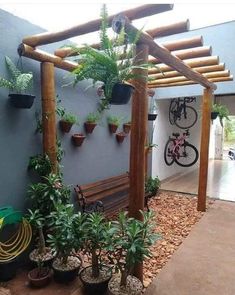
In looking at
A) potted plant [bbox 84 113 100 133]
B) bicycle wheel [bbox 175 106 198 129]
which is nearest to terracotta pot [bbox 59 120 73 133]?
potted plant [bbox 84 113 100 133]

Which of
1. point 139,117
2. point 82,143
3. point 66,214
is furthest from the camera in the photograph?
point 82,143

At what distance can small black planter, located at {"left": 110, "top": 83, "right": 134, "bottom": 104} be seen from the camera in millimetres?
1897

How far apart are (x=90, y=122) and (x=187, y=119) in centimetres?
494

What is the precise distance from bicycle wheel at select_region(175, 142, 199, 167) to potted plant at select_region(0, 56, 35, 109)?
5.44 metres

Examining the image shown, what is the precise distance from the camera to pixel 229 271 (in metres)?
2.64

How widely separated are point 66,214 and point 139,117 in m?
1.17

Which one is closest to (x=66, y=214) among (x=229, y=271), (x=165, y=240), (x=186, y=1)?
(x=165, y=240)

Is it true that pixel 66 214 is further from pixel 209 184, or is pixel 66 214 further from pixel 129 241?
pixel 209 184

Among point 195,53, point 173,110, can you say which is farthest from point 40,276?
point 173,110

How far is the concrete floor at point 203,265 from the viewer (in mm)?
2336

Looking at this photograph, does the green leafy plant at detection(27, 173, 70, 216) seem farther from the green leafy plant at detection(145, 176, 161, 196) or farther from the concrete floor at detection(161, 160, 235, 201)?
the concrete floor at detection(161, 160, 235, 201)

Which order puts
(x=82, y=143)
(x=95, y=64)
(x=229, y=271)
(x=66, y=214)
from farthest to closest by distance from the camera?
(x=82, y=143) < (x=229, y=271) < (x=66, y=214) < (x=95, y=64)

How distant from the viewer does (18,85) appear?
2.45m

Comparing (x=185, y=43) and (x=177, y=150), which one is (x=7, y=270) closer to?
(x=185, y=43)
